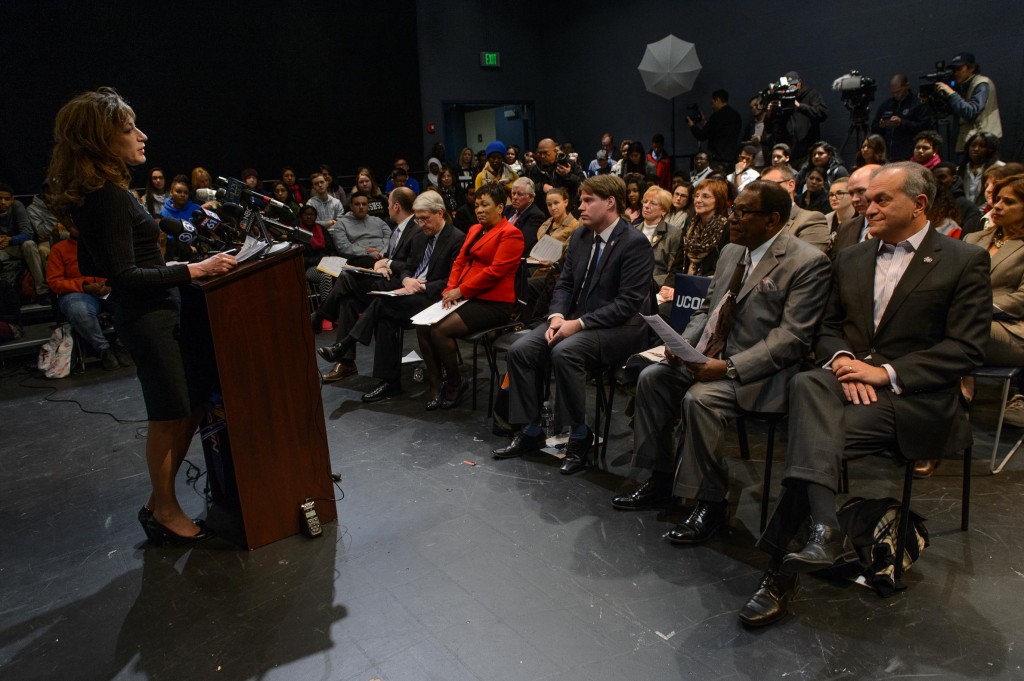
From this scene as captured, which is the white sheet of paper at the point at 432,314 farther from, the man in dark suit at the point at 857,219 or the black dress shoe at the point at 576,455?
the man in dark suit at the point at 857,219

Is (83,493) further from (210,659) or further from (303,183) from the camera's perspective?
(303,183)

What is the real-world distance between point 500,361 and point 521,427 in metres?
1.64

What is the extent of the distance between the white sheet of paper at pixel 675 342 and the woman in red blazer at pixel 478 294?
66.7 inches

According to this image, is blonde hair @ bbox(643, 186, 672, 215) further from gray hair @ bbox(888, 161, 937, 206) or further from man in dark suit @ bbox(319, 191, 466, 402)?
gray hair @ bbox(888, 161, 937, 206)

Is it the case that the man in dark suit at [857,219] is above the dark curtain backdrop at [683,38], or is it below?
below

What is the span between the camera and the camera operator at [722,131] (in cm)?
871

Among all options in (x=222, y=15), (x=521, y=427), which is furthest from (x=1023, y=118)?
(x=222, y=15)

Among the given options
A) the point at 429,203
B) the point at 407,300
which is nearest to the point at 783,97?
the point at 429,203

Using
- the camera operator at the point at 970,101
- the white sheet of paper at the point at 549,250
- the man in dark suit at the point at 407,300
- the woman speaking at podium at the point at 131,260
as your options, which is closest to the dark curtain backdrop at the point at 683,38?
the camera operator at the point at 970,101

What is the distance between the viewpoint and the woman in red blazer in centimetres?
406

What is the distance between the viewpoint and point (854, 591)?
7.29 feet

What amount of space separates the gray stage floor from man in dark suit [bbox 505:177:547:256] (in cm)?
249

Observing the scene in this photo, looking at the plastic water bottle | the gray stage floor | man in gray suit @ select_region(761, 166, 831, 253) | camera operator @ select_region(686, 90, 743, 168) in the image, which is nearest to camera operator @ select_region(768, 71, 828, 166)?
camera operator @ select_region(686, 90, 743, 168)

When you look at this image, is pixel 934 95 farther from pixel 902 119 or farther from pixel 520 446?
pixel 520 446
